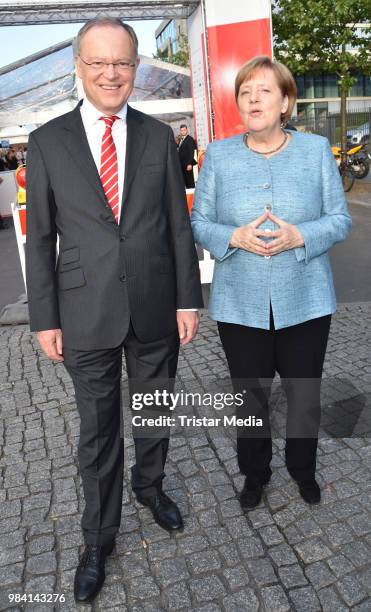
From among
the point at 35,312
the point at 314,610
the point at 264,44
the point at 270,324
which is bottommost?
the point at 314,610

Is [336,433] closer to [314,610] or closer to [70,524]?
[314,610]

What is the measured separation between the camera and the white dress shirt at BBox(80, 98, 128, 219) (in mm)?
2156

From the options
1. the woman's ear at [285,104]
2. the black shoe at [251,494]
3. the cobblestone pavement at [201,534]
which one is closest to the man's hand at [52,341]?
the cobblestone pavement at [201,534]

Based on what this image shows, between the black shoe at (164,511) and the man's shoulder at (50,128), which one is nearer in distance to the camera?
the man's shoulder at (50,128)

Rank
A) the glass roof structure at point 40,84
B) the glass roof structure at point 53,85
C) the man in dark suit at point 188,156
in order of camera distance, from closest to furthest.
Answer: the glass roof structure at point 53,85, the glass roof structure at point 40,84, the man in dark suit at point 188,156

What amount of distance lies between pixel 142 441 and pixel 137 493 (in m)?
0.32

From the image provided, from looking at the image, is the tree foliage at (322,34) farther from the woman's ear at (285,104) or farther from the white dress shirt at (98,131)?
the white dress shirt at (98,131)

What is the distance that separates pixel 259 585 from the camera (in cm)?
225

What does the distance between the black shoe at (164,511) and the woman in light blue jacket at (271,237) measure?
1.76 feet

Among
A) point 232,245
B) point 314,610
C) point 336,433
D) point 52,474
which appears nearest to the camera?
point 314,610

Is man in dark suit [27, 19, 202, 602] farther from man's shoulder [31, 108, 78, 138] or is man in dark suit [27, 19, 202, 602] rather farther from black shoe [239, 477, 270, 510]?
black shoe [239, 477, 270, 510]

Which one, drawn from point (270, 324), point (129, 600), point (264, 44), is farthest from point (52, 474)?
point (264, 44)

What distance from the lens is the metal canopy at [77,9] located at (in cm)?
677

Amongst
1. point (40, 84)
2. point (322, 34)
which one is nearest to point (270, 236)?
point (40, 84)
